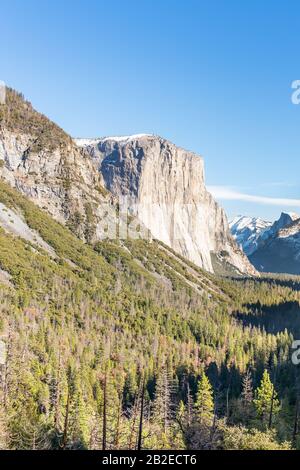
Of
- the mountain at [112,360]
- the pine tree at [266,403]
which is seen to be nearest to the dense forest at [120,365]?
the pine tree at [266,403]

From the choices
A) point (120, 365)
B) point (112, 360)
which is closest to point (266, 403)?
point (120, 365)

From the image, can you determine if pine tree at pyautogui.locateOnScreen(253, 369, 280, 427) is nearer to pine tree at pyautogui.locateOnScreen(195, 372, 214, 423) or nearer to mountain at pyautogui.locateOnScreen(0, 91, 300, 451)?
mountain at pyautogui.locateOnScreen(0, 91, 300, 451)

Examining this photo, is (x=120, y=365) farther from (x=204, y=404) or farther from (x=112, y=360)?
(x=204, y=404)

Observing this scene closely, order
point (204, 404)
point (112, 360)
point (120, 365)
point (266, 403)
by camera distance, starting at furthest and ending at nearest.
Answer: point (112, 360)
point (120, 365)
point (204, 404)
point (266, 403)

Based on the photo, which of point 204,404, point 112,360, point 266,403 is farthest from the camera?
point 112,360

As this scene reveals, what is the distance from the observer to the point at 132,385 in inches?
4006

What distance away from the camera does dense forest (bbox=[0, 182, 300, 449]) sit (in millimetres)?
60125

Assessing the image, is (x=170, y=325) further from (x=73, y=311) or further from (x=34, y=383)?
(x=34, y=383)

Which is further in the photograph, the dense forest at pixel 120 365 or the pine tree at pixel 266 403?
the pine tree at pixel 266 403

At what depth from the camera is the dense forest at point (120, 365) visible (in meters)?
60.1

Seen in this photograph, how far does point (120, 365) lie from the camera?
110 meters

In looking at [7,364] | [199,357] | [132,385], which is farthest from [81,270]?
[7,364]

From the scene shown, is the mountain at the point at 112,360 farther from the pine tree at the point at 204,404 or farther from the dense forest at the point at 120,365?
the pine tree at the point at 204,404

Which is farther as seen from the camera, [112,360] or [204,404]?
[112,360]
